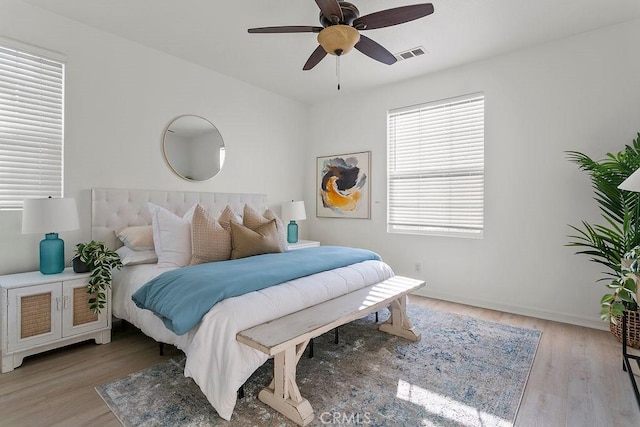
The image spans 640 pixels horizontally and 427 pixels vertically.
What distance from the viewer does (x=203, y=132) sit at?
12.7 ft

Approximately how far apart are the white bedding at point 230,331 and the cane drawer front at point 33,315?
53cm

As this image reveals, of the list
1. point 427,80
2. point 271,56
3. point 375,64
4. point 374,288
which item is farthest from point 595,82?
point 271,56

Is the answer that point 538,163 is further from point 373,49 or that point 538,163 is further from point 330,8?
point 330,8

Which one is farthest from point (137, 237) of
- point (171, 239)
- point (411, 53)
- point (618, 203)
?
point (618, 203)

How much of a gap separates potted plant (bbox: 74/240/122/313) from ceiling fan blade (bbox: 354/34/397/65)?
102 inches

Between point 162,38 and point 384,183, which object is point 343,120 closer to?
point 384,183

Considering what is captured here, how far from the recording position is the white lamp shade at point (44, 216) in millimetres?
2363

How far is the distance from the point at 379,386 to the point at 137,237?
2.36 m

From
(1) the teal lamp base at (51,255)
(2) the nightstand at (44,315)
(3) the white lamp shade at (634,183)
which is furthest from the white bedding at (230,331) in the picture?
(3) the white lamp shade at (634,183)

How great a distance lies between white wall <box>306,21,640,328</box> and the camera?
2.99 metres

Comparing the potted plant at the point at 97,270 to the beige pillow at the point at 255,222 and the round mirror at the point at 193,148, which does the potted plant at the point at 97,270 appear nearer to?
the beige pillow at the point at 255,222

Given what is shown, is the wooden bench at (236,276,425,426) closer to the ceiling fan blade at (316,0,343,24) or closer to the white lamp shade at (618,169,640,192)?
the white lamp shade at (618,169,640,192)

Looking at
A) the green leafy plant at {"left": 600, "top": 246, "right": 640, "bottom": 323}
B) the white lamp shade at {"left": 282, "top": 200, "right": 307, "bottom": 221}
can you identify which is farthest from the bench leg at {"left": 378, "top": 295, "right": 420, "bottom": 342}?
the white lamp shade at {"left": 282, "top": 200, "right": 307, "bottom": 221}

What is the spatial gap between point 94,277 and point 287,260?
1503mm
